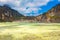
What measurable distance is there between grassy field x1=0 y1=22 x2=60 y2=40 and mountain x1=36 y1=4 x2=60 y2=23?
0.31 feet

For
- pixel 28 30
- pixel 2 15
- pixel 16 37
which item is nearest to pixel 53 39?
pixel 28 30

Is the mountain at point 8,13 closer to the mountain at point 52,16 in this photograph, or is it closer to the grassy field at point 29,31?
the grassy field at point 29,31

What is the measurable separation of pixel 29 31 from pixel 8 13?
2.17 ft

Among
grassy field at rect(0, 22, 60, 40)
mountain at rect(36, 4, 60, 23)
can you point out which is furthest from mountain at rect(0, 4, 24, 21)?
mountain at rect(36, 4, 60, 23)

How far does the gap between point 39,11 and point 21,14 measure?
1.44 feet

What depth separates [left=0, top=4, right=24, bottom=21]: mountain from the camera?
361cm

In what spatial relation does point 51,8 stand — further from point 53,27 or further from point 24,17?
point 24,17

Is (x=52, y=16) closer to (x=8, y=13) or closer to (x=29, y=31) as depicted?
(x=29, y=31)

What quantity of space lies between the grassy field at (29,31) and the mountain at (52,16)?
3.7 inches

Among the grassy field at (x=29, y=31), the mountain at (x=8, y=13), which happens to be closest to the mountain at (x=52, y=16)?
the grassy field at (x=29, y=31)

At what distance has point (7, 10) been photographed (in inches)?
142

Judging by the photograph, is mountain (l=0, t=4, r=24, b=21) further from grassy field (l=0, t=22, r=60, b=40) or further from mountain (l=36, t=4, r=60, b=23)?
mountain (l=36, t=4, r=60, b=23)

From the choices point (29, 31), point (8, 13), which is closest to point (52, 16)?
point (29, 31)

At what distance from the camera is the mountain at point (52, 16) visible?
3.54 meters
